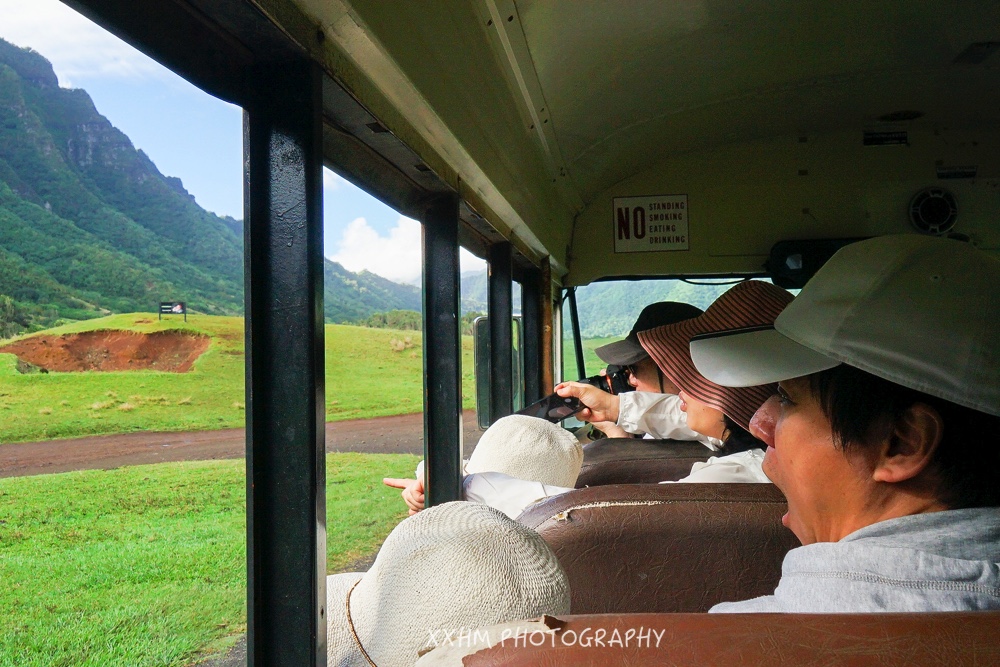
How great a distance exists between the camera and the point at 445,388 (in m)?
2.10

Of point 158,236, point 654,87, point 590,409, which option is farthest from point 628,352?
point 158,236

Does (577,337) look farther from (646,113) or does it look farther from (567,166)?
(646,113)

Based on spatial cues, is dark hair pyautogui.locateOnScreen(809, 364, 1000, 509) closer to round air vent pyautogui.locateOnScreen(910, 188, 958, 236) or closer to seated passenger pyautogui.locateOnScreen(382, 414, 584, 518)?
seated passenger pyautogui.locateOnScreen(382, 414, 584, 518)

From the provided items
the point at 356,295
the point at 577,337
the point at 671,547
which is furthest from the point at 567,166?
the point at 671,547

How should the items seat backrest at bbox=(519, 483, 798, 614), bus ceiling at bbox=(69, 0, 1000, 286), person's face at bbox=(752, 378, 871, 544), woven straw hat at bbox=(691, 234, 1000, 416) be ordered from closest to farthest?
woven straw hat at bbox=(691, 234, 1000, 416) → person's face at bbox=(752, 378, 871, 544) → bus ceiling at bbox=(69, 0, 1000, 286) → seat backrest at bbox=(519, 483, 798, 614)

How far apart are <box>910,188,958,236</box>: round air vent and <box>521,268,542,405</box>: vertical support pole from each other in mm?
2131

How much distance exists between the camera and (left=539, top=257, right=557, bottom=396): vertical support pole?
384 cm

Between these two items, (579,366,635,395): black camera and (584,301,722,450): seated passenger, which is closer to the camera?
(584,301,722,450): seated passenger

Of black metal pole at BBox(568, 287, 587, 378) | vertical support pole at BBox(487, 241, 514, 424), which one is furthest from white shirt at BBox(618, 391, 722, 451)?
black metal pole at BBox(568, 287, 587, 378)

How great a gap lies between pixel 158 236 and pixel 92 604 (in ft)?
1.54

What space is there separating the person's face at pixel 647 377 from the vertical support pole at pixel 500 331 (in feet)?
1.91

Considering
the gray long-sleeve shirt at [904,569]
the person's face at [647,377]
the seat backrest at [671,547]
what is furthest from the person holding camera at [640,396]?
the gray long-sleeve shirt at [904,569]

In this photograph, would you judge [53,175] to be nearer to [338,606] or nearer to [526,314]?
[338,606]

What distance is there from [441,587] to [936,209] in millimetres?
4078
